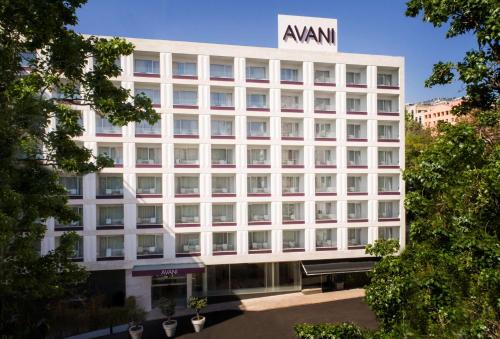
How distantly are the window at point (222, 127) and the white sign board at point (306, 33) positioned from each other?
9291mm

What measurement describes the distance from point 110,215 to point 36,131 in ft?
72.8

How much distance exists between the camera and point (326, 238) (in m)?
34.2

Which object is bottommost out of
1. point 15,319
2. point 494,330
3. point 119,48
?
point 15,319

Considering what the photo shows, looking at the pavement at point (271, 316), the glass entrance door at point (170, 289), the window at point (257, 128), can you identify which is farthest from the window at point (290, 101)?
the glass entrance door at point (170, 289)

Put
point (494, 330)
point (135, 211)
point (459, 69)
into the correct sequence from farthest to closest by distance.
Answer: point (135, 211) → point (459, 69) → point (494, 330)

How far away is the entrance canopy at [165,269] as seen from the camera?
28673mm

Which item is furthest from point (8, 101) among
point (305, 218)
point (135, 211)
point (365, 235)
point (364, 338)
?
point (365, 235)

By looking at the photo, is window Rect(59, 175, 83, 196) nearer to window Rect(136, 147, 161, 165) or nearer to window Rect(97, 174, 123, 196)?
window Rect(97, 174, 123, 196)

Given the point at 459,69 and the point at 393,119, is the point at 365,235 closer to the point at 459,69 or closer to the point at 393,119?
the point at 393,119

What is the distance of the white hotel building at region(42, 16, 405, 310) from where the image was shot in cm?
3017

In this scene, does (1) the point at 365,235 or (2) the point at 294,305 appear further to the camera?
(1) the point at 365,235

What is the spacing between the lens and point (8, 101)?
31.1ft

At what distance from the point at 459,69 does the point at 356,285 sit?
31337 mm

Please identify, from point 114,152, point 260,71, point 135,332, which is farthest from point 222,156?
point 135,332
